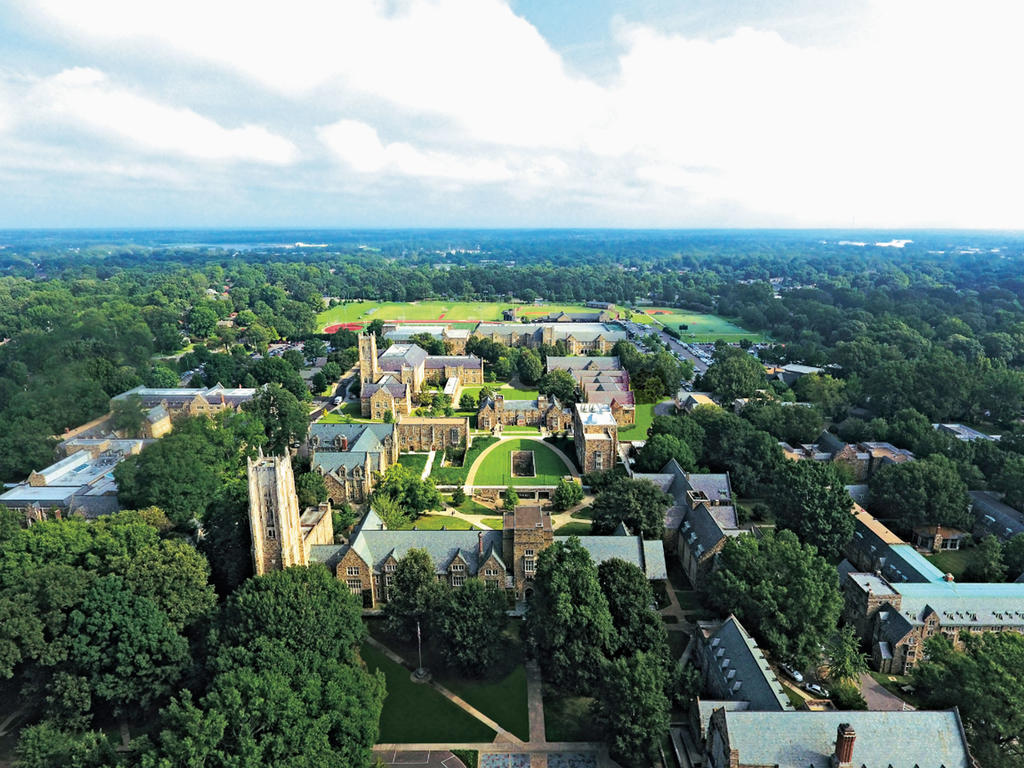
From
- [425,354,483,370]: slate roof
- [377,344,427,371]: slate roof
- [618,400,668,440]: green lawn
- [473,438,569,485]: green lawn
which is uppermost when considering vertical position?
[377,344,427,371]: slate roof

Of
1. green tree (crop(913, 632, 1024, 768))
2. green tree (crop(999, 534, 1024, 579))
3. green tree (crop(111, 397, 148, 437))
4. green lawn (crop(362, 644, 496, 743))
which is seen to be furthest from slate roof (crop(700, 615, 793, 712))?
green tree (crop(111, 397, 148, 437))

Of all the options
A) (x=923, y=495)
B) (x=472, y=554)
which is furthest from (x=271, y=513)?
(x=923, y=495)

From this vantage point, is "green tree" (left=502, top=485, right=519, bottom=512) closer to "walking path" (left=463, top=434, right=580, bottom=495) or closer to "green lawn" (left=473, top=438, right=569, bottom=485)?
"walking path" (left=463, top=434, right=580, bottom=495)

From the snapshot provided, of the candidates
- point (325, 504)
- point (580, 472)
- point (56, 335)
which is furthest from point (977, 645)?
point (56, 335)

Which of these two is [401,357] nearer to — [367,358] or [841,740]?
[367,358]

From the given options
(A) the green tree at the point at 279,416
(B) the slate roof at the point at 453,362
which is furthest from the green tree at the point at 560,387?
(A) the green tree at the point at 279,416

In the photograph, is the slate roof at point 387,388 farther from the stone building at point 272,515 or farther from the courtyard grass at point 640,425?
the stone building at point 272,515
